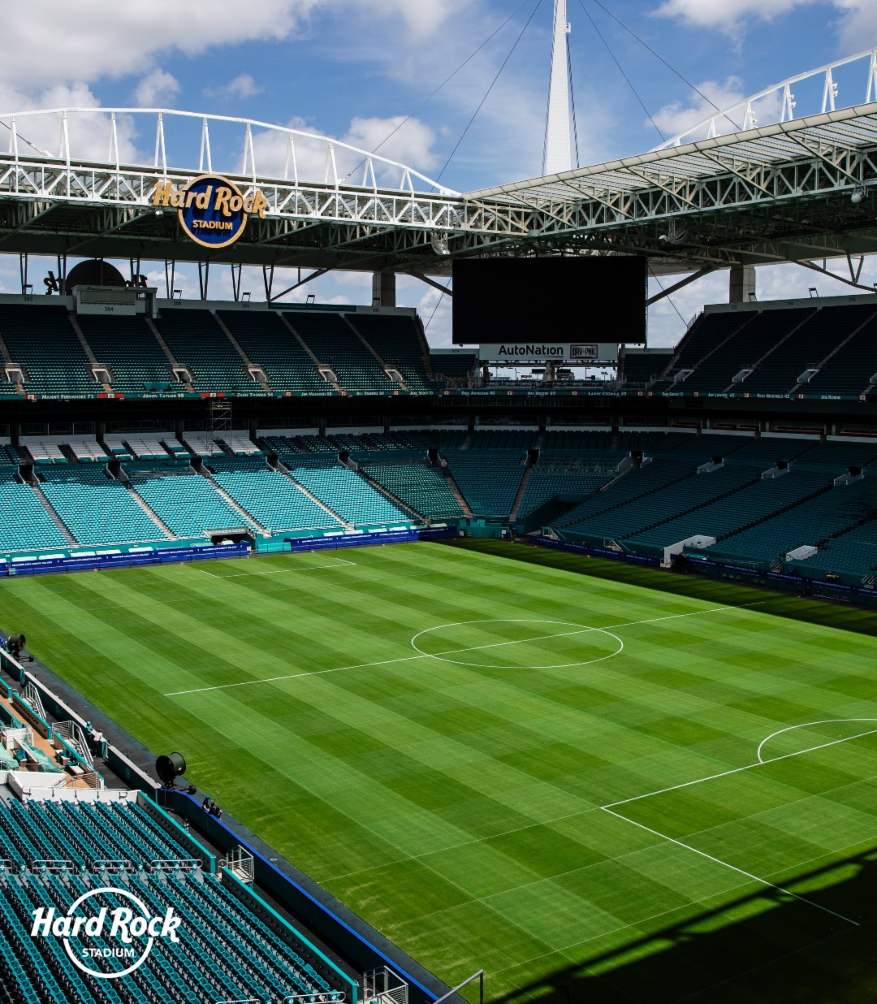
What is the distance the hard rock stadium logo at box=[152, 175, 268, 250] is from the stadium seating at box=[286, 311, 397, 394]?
59.6 ft

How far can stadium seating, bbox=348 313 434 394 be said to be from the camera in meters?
74.3

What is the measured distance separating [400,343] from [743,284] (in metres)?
23.8

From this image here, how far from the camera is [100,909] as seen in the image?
17016 mm

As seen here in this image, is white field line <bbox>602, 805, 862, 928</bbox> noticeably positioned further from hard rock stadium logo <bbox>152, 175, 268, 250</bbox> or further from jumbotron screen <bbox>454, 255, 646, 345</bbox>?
jumbotron screen <bbox>454, 255, 646, 345</bbox>

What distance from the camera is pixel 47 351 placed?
63844mm

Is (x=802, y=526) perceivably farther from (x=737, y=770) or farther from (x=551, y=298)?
(x=737, y=770)

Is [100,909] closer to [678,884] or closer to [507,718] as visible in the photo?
[678,884]

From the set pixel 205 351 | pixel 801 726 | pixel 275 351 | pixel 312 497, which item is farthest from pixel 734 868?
pixel 275 351

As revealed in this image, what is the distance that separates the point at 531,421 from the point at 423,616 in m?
34.3

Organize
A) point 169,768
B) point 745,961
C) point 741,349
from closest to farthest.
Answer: point 745,961, point 169,768, point 741,349

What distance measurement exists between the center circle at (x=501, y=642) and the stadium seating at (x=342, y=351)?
3179cm

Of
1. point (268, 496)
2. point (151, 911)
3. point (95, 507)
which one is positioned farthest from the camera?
point (268, 496)

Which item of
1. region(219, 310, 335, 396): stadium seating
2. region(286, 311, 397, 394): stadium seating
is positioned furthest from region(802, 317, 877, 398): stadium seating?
region(219, 310, 335, 396): stadium seating

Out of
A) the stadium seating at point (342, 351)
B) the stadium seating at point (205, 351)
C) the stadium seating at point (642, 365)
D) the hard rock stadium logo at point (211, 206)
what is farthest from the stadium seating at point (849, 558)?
the stadium seating at point (205, 351)
